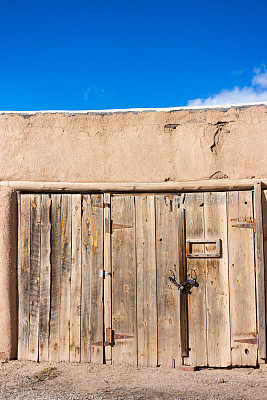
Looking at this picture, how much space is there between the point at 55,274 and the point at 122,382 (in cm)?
133

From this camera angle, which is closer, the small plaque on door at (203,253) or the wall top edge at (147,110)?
the small plaque on door at (203,253)

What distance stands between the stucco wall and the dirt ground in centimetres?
204

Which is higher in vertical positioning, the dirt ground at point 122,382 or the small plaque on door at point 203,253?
the small plaque on door at point 203,253

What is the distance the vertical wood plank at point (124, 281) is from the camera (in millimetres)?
4113

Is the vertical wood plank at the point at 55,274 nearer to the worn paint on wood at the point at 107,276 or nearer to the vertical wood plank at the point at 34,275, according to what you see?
the vertical wood plank at the point at 34,275

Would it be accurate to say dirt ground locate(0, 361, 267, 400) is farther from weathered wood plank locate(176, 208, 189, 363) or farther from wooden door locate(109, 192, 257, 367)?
weathered wood plank locate(176, 208, 189, 363)

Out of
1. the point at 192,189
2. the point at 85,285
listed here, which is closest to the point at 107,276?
the point at 85,285

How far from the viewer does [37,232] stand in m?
4.29

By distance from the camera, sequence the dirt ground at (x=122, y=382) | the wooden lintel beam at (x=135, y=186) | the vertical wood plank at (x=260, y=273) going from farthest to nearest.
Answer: the wooden lintel beam at (x=135, y=186) < the vertical wood plank at (x=260, y=273) < the dirt ground at (x=122, y=382)

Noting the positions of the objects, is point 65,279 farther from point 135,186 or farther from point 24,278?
point 135,186

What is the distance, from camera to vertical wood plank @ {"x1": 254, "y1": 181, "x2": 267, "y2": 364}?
3.88 m

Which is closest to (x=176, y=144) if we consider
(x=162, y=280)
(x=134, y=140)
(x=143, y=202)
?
(x=134, y=140)

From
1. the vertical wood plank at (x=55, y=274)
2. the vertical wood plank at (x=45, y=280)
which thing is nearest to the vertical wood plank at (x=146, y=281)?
the vertical wood plank at (x=55, y=274)

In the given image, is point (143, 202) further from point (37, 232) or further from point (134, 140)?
point (37, 232)
